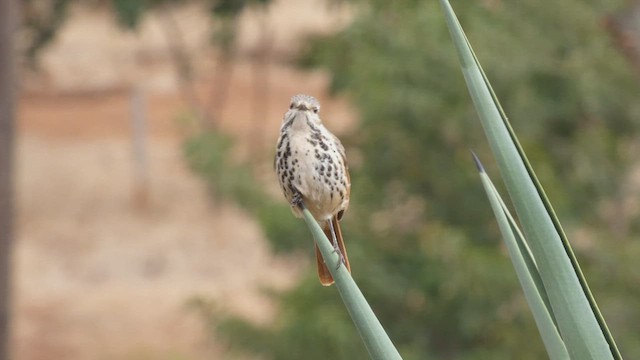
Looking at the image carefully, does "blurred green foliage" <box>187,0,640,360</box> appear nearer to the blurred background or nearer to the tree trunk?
the blurred background

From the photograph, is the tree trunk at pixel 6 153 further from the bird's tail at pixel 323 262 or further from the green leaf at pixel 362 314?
the green leaf at pixel 362 314

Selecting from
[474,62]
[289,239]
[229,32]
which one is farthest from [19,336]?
[474,62]

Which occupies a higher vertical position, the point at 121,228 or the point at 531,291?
the point at 121,228

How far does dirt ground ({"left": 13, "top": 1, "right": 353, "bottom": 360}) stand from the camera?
15008 mm

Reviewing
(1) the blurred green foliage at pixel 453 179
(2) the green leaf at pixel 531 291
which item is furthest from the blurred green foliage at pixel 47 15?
(2) the green leaf at pixel 531 291

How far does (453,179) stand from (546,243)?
721 centimetres

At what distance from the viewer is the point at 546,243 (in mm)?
1719

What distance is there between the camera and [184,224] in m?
18.1

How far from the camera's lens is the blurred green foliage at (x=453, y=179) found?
28.6ft

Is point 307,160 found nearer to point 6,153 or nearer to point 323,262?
point 323,262

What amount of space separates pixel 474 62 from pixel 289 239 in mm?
7418

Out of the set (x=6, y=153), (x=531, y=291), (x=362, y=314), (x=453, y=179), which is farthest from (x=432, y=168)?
(x=362, y=314)

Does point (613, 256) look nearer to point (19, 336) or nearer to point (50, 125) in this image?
point (19, 336)

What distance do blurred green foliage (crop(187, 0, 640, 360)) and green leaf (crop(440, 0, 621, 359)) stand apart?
6.72 m
